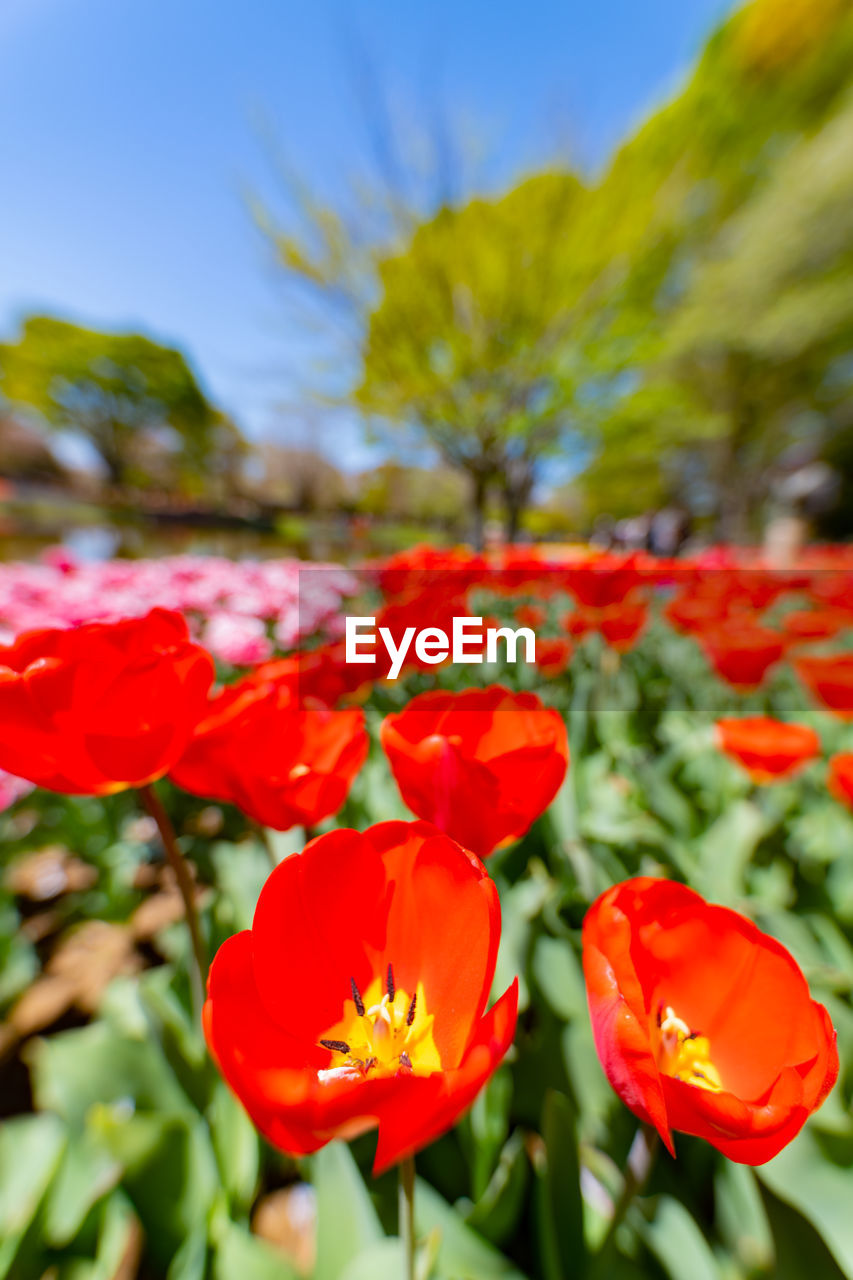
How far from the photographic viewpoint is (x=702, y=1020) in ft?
1.07

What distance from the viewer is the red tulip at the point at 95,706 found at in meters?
0.35

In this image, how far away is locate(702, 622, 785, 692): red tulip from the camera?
1095 mm

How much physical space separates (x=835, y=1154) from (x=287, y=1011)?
0.50 meters

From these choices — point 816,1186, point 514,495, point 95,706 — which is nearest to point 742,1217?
point 816,1186

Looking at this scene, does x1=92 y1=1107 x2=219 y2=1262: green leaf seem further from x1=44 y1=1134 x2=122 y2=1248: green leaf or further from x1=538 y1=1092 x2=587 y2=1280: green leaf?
x1=538 y1=1092 x2=587 y2=1280: green leaf

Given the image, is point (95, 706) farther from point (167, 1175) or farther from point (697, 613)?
point (697, 613)

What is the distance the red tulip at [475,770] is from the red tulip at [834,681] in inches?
34.3

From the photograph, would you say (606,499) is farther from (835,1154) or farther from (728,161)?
(835,1154)

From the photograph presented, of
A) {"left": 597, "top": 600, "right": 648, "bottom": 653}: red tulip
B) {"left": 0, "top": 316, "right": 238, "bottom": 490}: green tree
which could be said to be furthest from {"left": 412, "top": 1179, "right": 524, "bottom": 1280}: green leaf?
{"left": 0, "top": 316, "right": 238, "bottom": 490}: green tree

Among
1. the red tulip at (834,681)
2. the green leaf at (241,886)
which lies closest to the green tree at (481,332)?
the red tulip at (834,681)

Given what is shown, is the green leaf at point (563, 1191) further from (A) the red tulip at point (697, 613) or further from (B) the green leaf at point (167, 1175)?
(A) the red tulip at point (697, 613)

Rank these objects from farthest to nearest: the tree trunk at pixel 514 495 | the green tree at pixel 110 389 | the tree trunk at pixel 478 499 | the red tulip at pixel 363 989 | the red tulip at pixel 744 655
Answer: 1. the green tree at pixel 110 389
2. the tree trunk at pixel 514 495
3. the tree trunk at pixel 478 499
4. the red tulip at pixel 744 655
5. the red tulip at pixel 363 989

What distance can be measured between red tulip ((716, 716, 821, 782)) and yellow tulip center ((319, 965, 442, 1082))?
2.10 feet

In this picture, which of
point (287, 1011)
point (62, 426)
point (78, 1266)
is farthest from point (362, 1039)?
point (62, 426)
